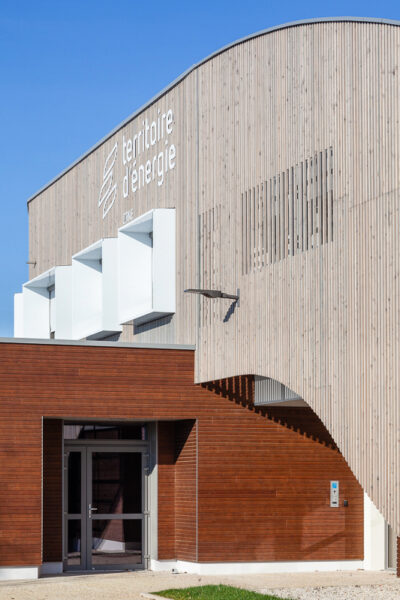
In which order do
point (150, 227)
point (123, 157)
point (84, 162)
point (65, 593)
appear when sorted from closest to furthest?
point (65, 593) < point (150, 227) < point (123, 157) < point (84, 162)

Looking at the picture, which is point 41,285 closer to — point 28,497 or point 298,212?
point 28,497

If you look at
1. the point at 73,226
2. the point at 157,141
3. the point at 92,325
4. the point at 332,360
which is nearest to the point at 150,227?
the point at 157,141

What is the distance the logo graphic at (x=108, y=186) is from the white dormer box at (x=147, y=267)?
225 centimetres

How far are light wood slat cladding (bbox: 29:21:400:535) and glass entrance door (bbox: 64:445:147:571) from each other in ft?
8.07

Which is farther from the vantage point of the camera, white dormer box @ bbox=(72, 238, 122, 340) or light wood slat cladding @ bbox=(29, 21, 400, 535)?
white dormer box @ bbox=(72, 238, 122, 340)

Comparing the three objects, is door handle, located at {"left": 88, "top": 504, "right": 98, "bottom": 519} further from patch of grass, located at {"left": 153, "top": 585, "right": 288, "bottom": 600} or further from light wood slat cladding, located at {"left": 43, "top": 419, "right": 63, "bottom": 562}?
patch of grass, located at {"left": 153, "top": 585, "right": 288, "bottom": 600}

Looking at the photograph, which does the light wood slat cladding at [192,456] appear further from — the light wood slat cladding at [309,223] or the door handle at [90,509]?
the door handle at [90,509]

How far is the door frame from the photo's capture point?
74.0 feet

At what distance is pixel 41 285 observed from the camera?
109 feet

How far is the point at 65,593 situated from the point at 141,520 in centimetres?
487

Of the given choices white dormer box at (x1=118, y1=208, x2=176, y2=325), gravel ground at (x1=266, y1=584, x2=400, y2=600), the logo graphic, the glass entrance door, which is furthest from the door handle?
the logo graphic

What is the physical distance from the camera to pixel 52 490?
22109mm

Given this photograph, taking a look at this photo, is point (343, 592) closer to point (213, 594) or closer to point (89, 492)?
point (213, 594)

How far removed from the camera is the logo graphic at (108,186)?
90.4 feet
